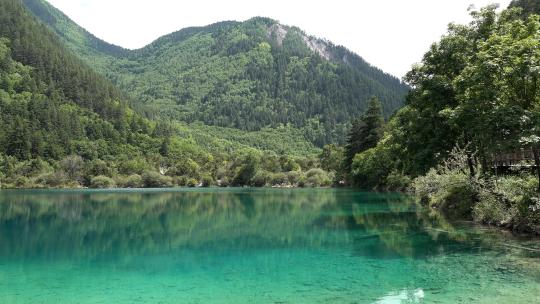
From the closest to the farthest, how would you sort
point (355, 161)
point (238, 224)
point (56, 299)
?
point (56, 299), point (238, 224), point (355, 161)

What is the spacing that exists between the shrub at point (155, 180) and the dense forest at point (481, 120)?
114 m

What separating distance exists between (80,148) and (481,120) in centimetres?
15705

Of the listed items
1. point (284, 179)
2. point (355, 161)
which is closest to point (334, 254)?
point (355, 161)

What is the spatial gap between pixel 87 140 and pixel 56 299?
16432 centimetres

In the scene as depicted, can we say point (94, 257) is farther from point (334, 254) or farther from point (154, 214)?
point (154, 214)

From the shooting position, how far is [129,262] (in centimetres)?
2303

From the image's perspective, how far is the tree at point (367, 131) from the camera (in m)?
102

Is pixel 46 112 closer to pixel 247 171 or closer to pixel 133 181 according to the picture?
pixel 133 181

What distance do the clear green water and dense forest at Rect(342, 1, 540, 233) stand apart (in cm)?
315

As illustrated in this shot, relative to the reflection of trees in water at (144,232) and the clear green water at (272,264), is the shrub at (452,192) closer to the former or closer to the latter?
the clear green water at (272,264)

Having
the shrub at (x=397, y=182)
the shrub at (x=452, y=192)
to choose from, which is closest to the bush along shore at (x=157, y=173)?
the shrub at (x=397, y=182)

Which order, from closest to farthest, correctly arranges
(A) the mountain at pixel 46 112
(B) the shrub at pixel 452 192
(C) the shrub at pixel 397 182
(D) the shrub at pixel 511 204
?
(D) the shrub at pixel 511 204 → (B) the shrub at pixel 452 192 → (C) the shrub at pixel 397 182 → (A) the mountain at pixel 46 112

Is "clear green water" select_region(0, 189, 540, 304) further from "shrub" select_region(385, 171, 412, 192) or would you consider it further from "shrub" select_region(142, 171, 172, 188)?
"shrub" select_region(142, 171, 172, 188)

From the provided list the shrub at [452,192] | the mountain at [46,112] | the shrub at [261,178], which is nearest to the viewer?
the shrub at [452,192]
